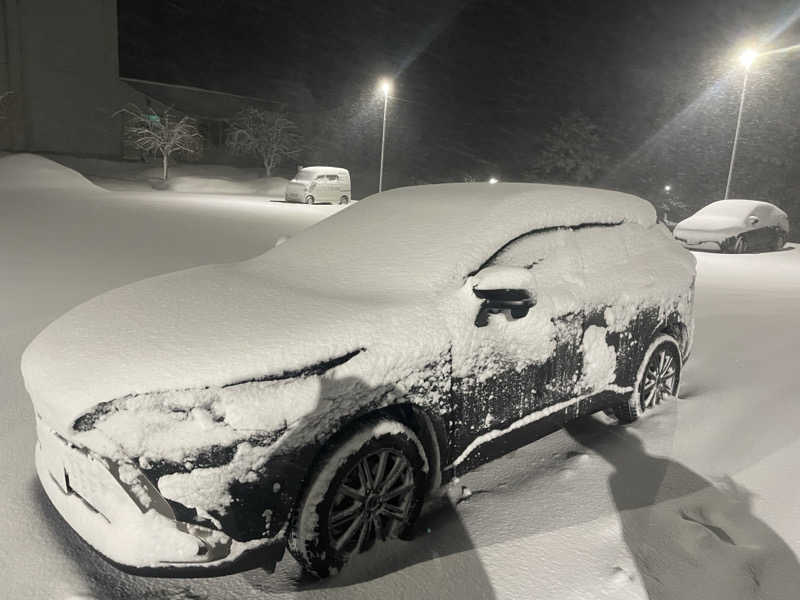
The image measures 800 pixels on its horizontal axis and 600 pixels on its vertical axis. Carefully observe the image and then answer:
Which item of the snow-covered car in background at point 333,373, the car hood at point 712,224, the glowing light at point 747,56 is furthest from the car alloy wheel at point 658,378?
the glowing light at point 747,56

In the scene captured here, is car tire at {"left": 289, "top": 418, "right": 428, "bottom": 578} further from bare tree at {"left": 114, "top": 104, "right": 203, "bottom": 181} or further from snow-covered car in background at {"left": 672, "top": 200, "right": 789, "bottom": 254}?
bare tree at {"left": 114, "top": 104, "right": 203, "bottom": 181}

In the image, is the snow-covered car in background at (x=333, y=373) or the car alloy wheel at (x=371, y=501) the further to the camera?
the car alloy wheel at (x=371, y=501)

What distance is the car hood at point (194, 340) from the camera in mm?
2197

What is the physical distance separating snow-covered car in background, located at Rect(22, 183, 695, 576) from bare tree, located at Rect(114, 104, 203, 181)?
31836mm

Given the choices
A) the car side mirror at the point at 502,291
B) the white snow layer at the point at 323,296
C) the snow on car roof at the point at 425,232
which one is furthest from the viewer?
the snow on car roof at the point at 425,232

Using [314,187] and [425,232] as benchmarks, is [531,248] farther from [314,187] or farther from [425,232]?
[314,187]

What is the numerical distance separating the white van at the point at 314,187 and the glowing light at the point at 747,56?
627 inches

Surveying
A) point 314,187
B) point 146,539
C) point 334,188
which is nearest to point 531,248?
point 146,539

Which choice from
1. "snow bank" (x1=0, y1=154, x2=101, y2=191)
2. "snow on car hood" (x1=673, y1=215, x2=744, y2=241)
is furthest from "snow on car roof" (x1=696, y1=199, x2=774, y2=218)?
"snow bank" (x1=0, y1=154, x2=101, y2=191)

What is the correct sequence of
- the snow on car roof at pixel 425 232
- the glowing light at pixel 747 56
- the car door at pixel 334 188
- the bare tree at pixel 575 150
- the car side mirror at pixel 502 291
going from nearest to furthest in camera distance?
the car side mirror at pixel 502 291 → the snow on car roof at pixel 425 232 → the glowing light at pixel 747 56 → the car door at pixel 334 188 → the bare tree at pixel 575 150

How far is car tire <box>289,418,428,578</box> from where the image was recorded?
229 centimetres

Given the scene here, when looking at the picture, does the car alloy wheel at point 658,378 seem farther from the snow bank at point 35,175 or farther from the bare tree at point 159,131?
the bare tree at point 159,131

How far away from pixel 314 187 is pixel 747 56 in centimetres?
1645

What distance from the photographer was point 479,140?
52062 mm
